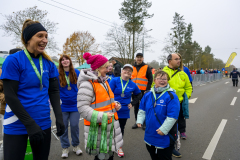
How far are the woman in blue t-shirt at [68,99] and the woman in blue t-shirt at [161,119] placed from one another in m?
1.45

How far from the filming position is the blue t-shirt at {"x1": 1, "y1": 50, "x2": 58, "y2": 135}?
1.49 meters

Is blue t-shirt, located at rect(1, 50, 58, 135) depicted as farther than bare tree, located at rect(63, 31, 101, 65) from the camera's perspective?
No

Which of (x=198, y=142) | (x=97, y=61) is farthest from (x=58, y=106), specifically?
(x=198, y=142)

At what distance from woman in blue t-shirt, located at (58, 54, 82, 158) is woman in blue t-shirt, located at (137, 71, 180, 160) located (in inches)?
57.3

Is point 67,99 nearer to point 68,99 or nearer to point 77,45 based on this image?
point 68,99

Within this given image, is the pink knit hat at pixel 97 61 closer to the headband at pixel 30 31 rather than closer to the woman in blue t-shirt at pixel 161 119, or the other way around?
the headband at pixel 30 31

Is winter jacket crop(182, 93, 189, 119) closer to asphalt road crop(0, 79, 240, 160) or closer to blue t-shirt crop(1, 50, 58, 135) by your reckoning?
asphalt road crop(0, 79, 240, 160)

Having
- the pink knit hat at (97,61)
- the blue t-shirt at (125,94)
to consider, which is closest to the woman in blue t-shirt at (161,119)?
the blue t-shirt at (125,94)

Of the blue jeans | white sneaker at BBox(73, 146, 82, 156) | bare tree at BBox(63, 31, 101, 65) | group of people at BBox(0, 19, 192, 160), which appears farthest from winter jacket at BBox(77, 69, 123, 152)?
bare tree at BBox(63, 31, 101, 65)

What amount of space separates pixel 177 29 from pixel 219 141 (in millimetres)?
33096

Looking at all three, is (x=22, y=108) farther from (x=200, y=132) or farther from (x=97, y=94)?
(x=200, y=132)

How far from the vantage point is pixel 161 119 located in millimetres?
2367

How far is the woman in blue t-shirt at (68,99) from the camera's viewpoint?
3.25 meters

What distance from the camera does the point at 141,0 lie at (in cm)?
2230
